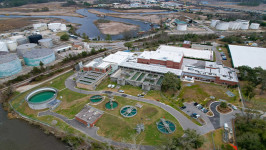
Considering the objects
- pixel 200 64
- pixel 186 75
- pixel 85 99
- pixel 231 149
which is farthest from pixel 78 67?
pixel 231 149

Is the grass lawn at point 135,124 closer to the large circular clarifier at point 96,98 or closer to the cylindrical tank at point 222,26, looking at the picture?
the large circular clarifier at point 96,98

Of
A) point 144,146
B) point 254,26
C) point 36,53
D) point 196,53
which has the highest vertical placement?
point 254,26

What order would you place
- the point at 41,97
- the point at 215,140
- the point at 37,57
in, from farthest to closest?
1. the point at 37,57
2. the point at 41,97
3. the point at 215,140

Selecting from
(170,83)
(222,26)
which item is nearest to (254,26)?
(222,26)

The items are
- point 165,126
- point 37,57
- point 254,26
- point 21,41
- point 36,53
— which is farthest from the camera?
point 254,26

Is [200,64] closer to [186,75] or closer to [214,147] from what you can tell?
[186,75]

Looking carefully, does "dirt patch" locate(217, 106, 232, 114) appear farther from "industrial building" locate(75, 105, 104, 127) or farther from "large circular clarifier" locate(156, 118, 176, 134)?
"industrial building" locate(75, 105, 104, 127)

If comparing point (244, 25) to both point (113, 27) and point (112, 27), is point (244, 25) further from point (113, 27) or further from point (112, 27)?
point (112, 27)

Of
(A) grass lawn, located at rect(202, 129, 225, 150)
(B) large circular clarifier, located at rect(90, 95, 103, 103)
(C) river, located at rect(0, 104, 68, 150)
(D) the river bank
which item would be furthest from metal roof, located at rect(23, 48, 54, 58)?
(A) grass lawn, located at rect(202, 129, 225, 150)
